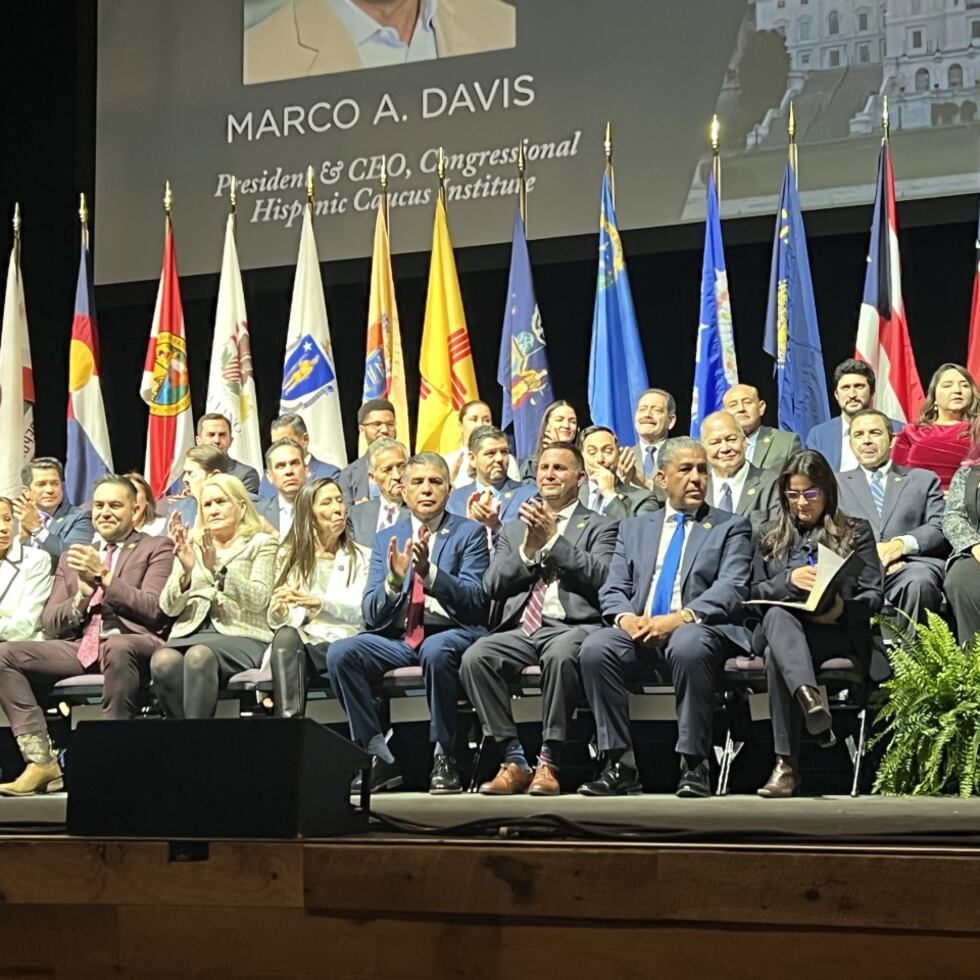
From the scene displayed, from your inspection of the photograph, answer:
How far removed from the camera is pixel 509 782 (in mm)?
4535

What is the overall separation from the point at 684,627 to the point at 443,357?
309 centimetres

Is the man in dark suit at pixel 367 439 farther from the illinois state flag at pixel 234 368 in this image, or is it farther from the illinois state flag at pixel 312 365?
the illinois state flag at pixel 234 368

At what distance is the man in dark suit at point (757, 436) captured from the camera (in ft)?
18.7

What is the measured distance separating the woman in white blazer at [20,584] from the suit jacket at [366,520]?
1.13m

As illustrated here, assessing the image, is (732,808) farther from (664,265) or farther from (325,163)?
(325,163)

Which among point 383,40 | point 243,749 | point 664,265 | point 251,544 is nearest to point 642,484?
point 251,544

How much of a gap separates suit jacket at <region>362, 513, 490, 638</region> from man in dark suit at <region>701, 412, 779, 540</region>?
0.87 metres

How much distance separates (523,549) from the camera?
190 inches

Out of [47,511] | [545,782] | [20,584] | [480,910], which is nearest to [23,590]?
[20,584]

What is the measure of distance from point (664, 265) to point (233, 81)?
2.37m

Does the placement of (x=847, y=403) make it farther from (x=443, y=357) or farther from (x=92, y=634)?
(x=92, y=634)

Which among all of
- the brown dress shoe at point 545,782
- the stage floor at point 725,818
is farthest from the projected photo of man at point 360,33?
the stage floor at point 725,818

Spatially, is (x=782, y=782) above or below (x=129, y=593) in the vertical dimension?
below

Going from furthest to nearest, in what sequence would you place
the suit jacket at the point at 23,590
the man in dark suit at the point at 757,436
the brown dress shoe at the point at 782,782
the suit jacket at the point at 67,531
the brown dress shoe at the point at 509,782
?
the suit jacket at the point at 67,531 → the man in dark suit at the point at 757,436 → the suit jacket at the point at 23,590 → the brown dress shoe at the point at 509,782 → the brown dress shoe at the point at 782,782
